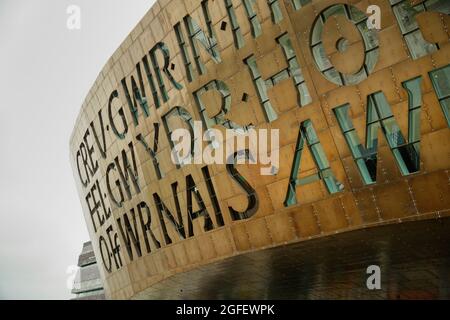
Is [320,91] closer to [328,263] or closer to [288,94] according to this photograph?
[288,94]

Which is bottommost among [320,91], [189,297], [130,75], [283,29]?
[189,297]

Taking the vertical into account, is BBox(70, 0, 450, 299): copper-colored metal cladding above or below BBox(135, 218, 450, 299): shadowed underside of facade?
above

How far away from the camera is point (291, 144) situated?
15516 mm

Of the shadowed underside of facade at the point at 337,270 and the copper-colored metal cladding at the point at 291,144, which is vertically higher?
the copper-colored metal cladding at the point at 291,144

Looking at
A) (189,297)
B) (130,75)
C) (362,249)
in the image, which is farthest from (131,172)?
(362,249)

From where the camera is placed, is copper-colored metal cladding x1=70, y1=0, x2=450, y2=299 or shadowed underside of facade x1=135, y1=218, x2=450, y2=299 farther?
shadowed underside of facade x1=135, y1=218, x2=450, y2=299

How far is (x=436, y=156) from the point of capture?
493 inches

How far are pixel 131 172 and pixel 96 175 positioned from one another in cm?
555

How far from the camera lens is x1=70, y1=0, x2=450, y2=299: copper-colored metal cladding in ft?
42.3

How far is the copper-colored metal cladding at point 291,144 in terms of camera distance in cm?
1288

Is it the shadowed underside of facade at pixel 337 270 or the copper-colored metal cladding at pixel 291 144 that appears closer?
the copper-colored metal cladding at pixel 291 144

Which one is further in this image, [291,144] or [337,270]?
[337,270]
